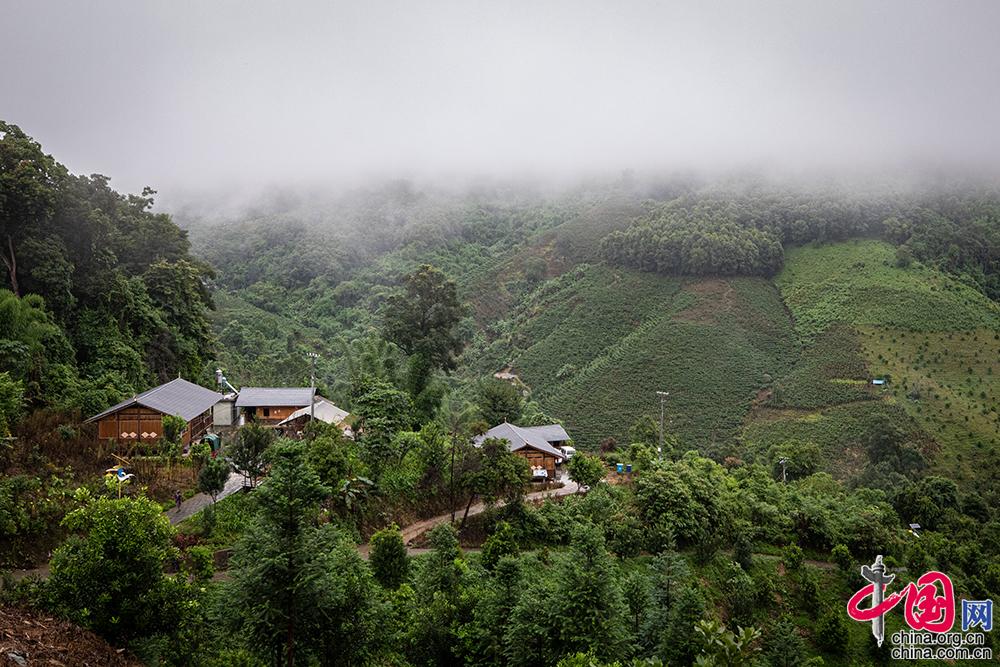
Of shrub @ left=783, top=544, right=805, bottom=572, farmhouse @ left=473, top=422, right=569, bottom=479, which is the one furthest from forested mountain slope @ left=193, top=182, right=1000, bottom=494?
shrub @ left=783, top=544, right=805, bottom=572

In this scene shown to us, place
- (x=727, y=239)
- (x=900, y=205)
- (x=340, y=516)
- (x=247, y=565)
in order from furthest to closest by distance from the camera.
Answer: (x=900, y=205) → (x=727, y=239) → (x=340, y=516) → (x=247, y=565)

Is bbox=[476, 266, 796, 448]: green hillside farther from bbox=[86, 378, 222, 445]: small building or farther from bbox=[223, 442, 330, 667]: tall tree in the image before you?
bbox=[223, 442, 330, 667]: tall tree

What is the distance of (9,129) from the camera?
27016mm

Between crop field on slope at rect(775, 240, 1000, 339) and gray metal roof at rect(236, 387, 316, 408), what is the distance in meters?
46.4

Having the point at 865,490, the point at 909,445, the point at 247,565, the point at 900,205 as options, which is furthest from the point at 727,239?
the point at 247,565

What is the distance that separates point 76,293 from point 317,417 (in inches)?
506

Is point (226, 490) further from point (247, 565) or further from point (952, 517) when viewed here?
point (952, 517)

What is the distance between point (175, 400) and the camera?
87.0ft

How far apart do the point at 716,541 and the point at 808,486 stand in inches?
438

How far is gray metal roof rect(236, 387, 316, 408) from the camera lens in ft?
114

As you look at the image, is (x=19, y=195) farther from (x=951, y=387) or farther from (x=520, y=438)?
(x=951, y=387)

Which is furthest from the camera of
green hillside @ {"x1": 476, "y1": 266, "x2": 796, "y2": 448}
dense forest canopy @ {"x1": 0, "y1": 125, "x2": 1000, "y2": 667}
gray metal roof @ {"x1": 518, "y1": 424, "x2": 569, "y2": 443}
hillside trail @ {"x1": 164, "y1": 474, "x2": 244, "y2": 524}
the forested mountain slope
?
green hillside @ {"x1": 476, "y1": 266, "x2": 796, "y2": 448}

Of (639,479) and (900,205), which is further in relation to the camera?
(900,205)

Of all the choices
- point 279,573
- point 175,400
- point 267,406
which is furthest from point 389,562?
point 267,406
